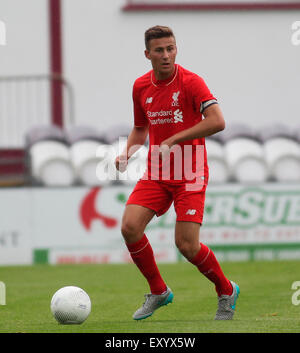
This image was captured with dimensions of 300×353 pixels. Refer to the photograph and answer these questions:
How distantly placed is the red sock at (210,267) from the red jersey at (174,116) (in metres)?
0.57

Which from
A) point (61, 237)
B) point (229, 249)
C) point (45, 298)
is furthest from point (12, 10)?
point (45, 298)

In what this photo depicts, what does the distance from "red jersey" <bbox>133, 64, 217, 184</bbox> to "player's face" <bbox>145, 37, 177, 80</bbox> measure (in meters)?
0.14

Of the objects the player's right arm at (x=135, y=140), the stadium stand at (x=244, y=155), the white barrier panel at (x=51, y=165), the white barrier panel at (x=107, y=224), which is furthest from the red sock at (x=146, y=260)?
the stadium stand at (x=244, y=155)

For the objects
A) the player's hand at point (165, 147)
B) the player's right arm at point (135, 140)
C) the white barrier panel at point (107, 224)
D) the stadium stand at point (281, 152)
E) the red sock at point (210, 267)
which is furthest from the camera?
the stadium stand at point (281, 152)

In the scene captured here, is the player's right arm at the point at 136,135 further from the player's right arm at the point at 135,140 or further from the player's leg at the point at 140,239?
the player's leg at the point at 140,239

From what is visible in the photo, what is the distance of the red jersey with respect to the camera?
7312 millimetres

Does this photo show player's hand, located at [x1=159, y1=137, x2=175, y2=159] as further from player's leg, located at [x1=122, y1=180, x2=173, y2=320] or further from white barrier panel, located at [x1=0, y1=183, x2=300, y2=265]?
white barrier panel, located at [x1=0, y1=183, x2=300, y2=265]

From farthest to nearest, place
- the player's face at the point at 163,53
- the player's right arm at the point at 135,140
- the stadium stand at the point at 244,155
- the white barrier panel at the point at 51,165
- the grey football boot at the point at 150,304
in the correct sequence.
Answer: the stadium stand at the point at 244,155
the white barrier panel at the point at 51,165
the player's right arm at the point at 135,140
the grey football boot at the point at 150,304
the player's face at the point at 163,53

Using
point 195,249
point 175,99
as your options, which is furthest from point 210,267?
point 175,99

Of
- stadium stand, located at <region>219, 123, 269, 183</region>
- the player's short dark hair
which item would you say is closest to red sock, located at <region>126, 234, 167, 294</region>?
the player's short dark hair

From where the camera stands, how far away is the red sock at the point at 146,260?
24.3 ft

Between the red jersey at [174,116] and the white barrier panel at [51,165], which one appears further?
the white barrier panel at [51,165]

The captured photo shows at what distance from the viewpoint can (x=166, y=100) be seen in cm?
→ 735

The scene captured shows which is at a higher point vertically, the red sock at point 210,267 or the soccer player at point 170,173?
the soccer player at point 170,173
